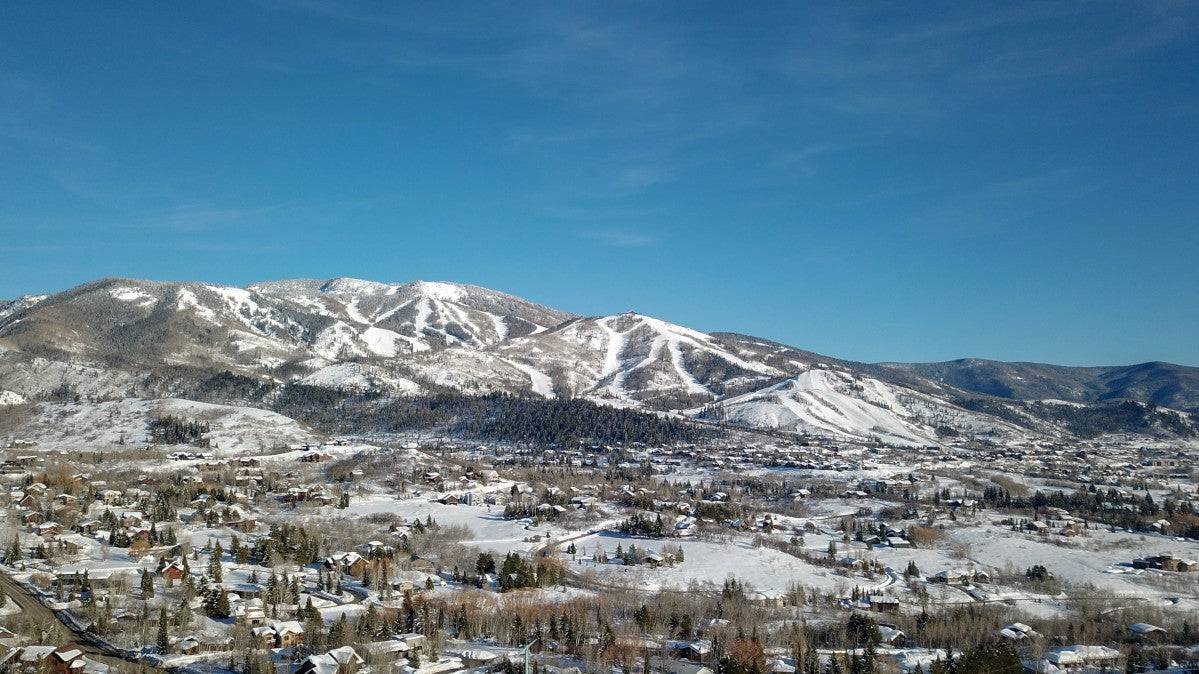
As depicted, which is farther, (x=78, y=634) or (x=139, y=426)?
(x=139, y=426)

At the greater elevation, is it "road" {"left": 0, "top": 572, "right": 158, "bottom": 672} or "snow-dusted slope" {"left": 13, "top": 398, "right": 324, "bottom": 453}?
"snow-dusted slope" {"left": 13, "top": 398, "right": 324, "bottom": 453}

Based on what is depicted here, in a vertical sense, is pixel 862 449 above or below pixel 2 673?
above

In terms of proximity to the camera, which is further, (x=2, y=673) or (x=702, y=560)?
(x=702, y=560)

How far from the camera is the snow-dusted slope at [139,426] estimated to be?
125 m

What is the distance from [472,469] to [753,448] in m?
67.6

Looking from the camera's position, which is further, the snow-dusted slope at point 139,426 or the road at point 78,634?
the snow-dusted slope at point 139,426

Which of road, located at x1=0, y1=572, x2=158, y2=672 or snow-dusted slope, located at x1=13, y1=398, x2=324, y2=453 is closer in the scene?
road, located at x1=0, y1=572, x2=158, y2=672

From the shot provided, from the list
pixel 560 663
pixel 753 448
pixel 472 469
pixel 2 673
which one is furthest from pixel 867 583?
pixel 753 448

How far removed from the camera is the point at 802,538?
81.8 m

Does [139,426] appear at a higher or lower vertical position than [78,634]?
higher

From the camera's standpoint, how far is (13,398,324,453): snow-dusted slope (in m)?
125

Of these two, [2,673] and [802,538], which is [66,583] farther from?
[802,538]

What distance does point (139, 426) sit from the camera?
13150cm

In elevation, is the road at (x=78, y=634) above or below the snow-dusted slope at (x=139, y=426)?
below
